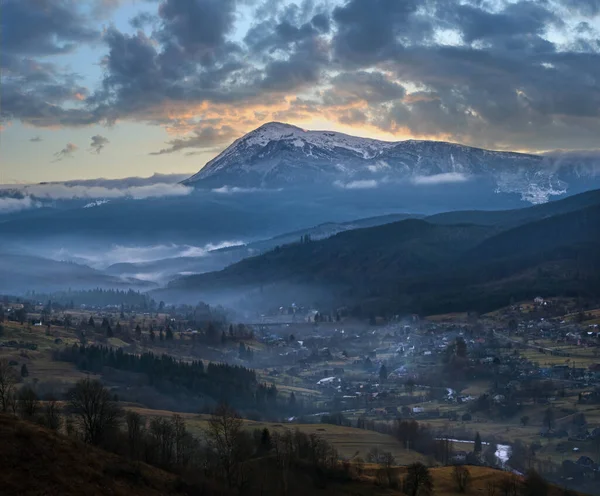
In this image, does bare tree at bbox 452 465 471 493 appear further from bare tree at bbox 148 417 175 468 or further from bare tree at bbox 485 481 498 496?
bare tree at bbox 148 417 175 468

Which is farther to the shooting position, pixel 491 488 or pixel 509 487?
pixel 509 487

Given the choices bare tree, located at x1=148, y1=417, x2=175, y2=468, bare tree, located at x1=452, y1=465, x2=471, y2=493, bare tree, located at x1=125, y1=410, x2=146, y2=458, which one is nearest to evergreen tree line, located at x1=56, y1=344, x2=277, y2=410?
bare tree, located at x1=452, y1=465, x2=471, y2=493

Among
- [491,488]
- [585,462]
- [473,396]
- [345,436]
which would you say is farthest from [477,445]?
[473,396]

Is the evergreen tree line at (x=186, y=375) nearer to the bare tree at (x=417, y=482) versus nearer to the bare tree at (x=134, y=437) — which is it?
the bare tree at (x=417, y=482)

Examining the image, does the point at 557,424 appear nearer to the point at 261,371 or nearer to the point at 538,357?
the point at 538,357

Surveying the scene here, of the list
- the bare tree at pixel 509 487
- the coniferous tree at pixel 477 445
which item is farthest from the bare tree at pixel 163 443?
the coniferous tree at pixel 477 445

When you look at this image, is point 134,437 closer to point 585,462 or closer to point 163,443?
point 163,443
